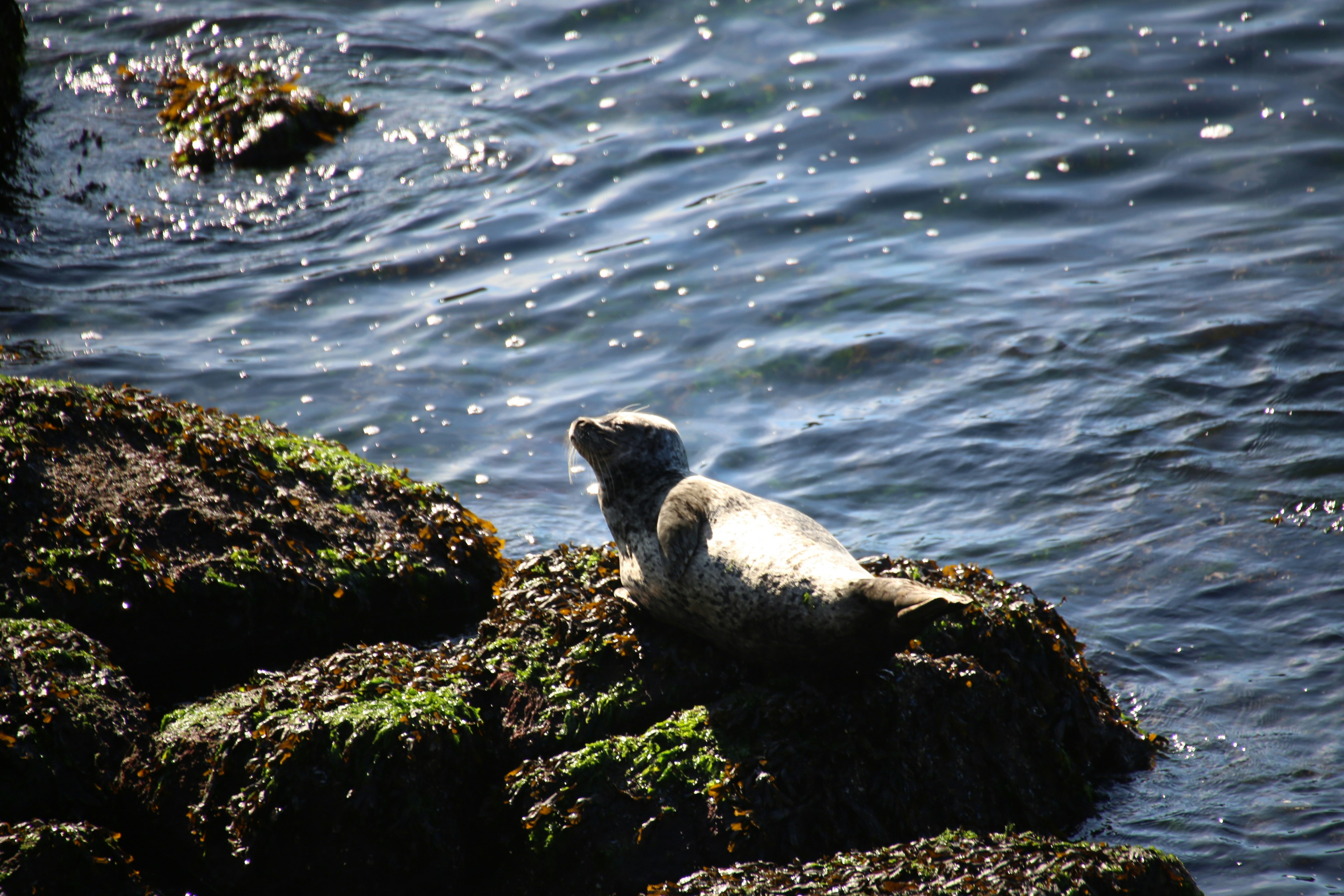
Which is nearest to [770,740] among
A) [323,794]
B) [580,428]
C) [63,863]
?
[323,794]

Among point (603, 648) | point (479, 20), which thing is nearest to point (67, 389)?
point (603, 648)

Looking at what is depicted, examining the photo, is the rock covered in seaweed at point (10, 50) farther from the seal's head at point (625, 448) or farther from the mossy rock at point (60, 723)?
the seal's head at point (625, 448)

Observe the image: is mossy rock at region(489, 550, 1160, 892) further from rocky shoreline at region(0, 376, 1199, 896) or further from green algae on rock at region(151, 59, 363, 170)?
green algae on rock at region(151, 59, 363, 170)

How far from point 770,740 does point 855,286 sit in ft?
21.2

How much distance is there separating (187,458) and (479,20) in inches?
485

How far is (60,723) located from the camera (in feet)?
11.6

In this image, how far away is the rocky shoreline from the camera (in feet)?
10.9

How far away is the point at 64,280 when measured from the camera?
31.1ft

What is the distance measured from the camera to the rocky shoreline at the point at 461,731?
3.31 m

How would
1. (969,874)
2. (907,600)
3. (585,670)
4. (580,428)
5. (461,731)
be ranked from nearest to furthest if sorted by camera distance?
(969,874)
(907,600)
(461,731)
(585,670)
(580,428)

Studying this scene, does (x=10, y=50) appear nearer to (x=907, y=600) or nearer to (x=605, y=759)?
(x=605, y=759)

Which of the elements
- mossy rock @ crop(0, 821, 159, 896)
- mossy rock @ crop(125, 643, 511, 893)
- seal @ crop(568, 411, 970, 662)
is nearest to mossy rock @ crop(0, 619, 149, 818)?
mossy rock @ crop(125, 643, 511, 893)

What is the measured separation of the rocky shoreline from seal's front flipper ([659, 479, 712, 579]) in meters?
0.32

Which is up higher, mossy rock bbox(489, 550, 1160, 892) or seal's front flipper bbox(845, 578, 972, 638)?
seal's front flipper bbox(845, 578, 972, 638)
